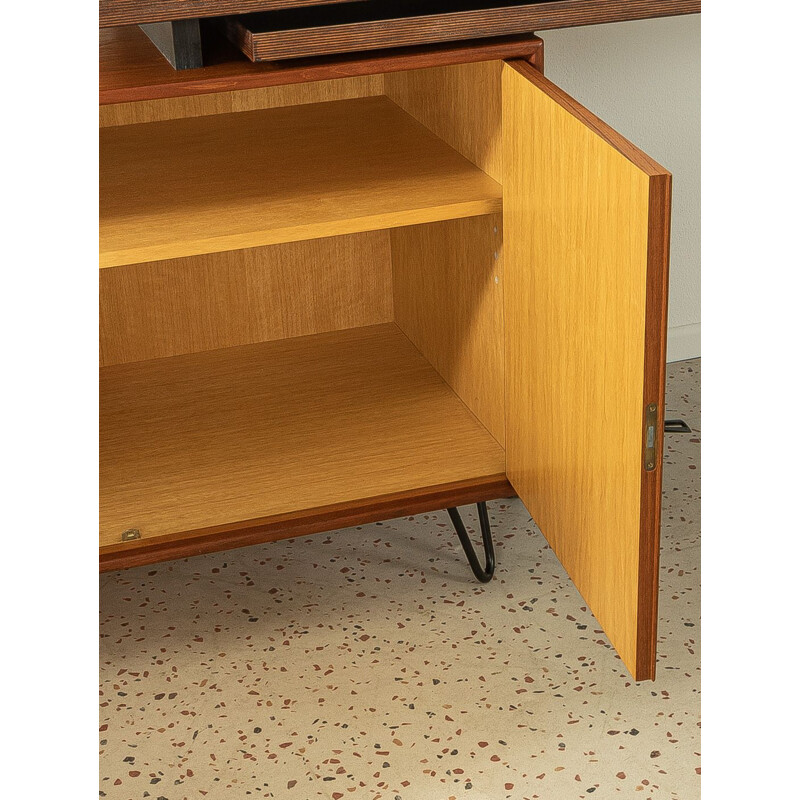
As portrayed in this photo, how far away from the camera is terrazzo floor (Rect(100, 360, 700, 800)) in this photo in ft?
4.13

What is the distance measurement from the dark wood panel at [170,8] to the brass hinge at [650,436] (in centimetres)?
51

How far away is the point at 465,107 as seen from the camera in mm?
1338

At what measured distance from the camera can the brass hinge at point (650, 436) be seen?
95 cm

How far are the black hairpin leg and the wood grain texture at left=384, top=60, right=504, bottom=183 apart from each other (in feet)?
1.62

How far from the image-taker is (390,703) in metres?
A: 1.37

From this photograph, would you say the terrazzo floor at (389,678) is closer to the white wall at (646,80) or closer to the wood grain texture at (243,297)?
the wood grain texture at (243,297)

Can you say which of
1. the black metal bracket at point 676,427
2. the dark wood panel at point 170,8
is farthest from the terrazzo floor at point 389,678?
the dark wood panel at point 170,8

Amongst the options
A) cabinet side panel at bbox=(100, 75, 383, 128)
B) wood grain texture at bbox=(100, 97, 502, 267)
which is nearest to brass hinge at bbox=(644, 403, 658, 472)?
wood grain texture at bbox=(100, 97, 502, 267)

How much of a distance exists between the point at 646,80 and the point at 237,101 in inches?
27.8

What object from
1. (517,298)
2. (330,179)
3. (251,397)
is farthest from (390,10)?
(251,397)

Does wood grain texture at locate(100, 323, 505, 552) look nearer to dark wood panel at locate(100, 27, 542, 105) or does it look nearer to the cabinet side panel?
the cabinet side panel

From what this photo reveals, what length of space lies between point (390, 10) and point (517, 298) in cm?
34

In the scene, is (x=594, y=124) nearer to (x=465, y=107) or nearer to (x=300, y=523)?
(x=465, y=107)

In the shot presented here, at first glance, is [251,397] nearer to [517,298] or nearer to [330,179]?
[330,179]
